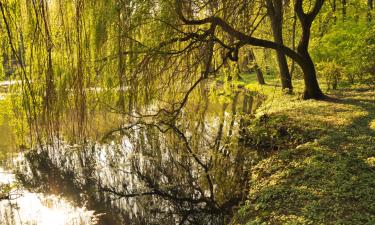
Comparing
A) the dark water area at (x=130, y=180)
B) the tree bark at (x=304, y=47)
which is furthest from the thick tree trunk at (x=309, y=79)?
the dark water area at (x=130, y=180)

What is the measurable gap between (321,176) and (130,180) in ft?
11.1

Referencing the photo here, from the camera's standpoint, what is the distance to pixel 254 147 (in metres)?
7.85

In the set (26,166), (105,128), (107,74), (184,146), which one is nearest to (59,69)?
(107,74)

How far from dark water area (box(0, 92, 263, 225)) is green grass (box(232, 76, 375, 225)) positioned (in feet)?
2.21

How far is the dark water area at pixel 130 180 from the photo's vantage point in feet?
17.9

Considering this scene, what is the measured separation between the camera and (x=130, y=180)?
6.71 m

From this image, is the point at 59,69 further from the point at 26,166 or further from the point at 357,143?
the point at 357,143

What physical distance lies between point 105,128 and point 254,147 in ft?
16.2

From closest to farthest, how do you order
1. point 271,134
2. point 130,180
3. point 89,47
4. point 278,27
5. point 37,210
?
point 89,47 < point 37,210 < point 130,180 < point 271,134 < point 278,27

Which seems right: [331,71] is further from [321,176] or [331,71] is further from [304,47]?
[321,176]

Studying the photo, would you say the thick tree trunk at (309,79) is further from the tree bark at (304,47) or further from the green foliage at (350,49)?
the green foliage at (350,49)

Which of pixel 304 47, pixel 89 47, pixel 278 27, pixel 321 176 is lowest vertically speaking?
pixel 321 176

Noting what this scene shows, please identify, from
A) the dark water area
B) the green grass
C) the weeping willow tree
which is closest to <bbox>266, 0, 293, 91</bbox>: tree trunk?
the dark water area

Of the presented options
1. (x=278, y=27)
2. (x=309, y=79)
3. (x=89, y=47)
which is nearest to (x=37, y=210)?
(x=89, y=47)
